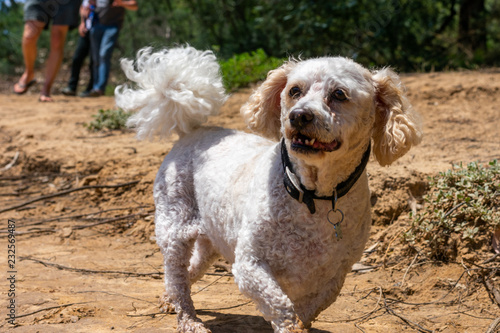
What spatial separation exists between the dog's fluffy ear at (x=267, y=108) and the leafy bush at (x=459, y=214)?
1.67 metres

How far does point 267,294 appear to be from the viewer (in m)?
2.76

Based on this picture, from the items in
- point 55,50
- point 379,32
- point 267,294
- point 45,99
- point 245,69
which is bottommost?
point 45,99

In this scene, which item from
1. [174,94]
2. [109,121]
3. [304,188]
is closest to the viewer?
[304,188]

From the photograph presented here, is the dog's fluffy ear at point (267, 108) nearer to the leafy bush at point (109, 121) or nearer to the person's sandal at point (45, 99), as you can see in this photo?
the leafy bush at point (109, 121)

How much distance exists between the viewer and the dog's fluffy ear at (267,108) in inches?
126

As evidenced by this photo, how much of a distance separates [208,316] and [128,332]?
702 millimetres

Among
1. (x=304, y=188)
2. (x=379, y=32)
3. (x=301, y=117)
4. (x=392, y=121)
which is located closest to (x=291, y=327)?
(x=304, y=188)

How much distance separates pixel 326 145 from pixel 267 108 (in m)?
0.67

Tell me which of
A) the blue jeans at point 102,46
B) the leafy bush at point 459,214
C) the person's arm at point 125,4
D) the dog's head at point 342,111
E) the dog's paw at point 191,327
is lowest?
the dog's paw at point 191,327

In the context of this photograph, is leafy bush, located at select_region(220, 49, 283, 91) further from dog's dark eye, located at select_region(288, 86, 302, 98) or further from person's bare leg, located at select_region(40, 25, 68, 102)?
dog's dark eye, located at select_region(288, 86, 302, 98)

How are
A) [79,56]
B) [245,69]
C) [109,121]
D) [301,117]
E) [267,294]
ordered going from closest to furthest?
[301,117] < [267,294] < [109,121] < [245,69] < [79,56]

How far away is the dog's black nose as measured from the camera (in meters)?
2.61

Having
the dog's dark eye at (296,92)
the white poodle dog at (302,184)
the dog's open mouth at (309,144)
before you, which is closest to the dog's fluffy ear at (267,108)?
the white poodle dog at (302,184)

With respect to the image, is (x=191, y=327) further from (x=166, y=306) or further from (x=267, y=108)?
(x=267, y=108)
